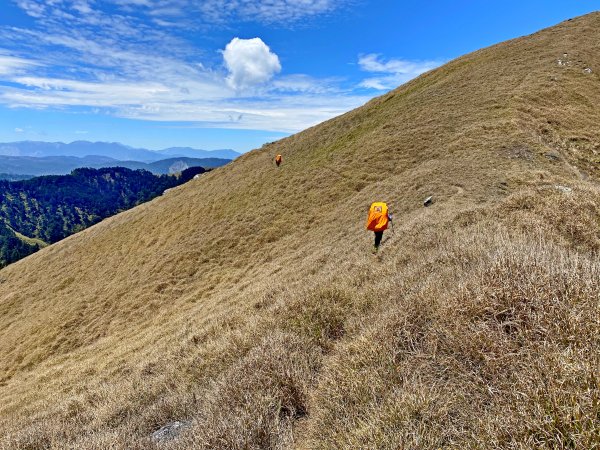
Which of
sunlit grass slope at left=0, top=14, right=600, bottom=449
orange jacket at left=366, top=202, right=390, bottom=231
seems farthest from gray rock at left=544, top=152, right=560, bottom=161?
orange jacket at left=366, top=202, right=390, bottom=231

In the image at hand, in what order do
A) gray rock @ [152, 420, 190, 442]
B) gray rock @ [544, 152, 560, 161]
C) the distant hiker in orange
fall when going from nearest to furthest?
gray rock @ [152, 420, 190, 442] < the distant hiker in orange < gray rock @ [544, 152, 560, 161]

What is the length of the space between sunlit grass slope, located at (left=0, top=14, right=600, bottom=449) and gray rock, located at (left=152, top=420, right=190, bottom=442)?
5.5 inches

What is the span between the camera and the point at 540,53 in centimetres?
4181

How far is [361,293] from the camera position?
8180mm

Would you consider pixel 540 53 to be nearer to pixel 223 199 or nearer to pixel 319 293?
pixel 223 199

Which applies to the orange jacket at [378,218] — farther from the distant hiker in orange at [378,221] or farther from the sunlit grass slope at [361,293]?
the sunlit grass slope at [361,293]

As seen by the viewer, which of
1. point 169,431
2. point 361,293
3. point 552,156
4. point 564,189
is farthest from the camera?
point 552,156

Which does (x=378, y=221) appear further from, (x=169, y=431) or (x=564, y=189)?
(x=169, y=431)

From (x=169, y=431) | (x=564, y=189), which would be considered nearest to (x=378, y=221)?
(x=564, y=189)

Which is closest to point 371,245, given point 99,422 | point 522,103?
point 99,422

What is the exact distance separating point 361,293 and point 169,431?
4814 mm

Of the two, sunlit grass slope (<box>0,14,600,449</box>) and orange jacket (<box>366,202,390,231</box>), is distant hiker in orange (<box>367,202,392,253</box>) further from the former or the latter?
sunlit grass slope (<box>0,14,600,449</box>)

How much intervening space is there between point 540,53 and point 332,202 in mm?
35040

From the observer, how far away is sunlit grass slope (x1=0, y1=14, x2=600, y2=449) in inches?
146
